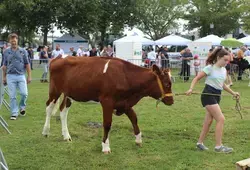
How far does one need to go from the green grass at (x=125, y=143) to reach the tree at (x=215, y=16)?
125 ft

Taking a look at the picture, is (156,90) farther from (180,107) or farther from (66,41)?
(66,41)

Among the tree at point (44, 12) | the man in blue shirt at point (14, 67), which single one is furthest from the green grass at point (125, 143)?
the tree at point (44, 12)

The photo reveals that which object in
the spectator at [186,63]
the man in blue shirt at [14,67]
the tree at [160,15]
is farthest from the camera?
the tree at [160,15]

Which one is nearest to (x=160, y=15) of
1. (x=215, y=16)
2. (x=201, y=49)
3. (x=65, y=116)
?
(x=215, y=16)

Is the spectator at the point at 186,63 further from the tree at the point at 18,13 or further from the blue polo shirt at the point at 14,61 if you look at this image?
the tree at the point at 18,13

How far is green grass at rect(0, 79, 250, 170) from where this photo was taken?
6.09m

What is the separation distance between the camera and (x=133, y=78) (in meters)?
6.90

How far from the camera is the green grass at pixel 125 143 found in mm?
6094

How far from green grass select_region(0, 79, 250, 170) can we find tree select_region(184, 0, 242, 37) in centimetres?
3811

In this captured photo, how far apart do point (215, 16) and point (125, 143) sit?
42.0 m

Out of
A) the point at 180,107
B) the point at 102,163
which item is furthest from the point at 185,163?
the point at 180,107

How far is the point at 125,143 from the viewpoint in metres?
7.35

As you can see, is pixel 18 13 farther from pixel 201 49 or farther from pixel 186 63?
pixel 186 63

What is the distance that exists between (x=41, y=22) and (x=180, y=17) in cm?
2231
